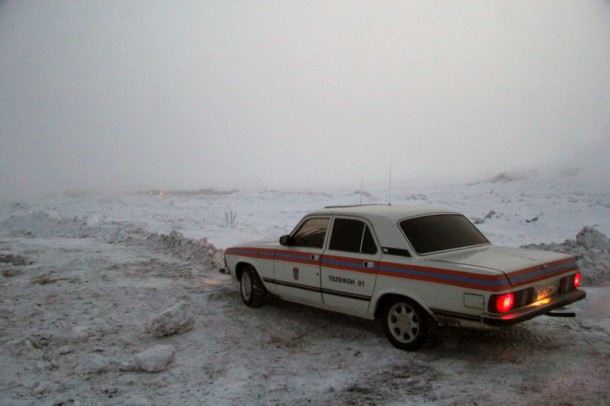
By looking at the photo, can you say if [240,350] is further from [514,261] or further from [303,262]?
[514,261]

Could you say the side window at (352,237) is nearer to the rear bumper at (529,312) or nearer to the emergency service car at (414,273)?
the emergency service car at (414,273)

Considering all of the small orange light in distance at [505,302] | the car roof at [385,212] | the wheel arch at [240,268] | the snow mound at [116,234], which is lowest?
the snow mound at [116,234]

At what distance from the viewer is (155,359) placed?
15.2 ft

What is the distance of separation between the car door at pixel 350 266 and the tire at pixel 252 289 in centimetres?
147

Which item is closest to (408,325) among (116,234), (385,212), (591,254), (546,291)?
(385,212)

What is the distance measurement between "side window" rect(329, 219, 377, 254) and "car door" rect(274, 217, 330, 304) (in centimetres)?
19

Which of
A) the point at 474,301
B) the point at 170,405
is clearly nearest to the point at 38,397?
the point at 170,405

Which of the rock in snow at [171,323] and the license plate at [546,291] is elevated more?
the license plate at [546,291]

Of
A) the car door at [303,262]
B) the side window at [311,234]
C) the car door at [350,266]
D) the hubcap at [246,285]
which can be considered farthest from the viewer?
the hubcap at [246,285]

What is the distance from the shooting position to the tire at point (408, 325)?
4645mm

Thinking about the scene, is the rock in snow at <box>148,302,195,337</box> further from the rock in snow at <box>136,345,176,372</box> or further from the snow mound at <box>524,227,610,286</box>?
the snow mound at <box>524,227,610,286</box>

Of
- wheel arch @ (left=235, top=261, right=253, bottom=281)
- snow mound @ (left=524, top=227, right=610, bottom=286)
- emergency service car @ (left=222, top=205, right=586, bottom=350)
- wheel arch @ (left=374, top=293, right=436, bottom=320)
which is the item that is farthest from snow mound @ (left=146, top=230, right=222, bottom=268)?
snow mound @ (left=524, top=227, right=610, bottom=286)

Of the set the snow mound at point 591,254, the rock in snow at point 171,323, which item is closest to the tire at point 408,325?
the rock in snow at point 171,323

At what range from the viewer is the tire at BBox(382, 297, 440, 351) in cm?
464
